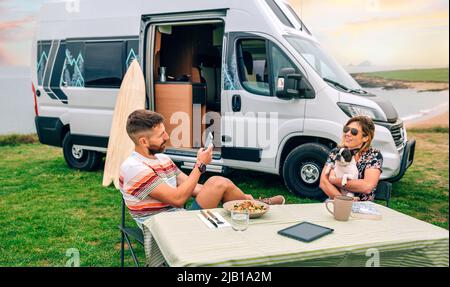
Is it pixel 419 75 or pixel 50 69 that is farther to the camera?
pixel 419 75

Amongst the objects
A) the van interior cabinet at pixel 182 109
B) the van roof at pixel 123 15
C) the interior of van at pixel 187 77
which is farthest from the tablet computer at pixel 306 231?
the van interior cabinet at pixel 182 109

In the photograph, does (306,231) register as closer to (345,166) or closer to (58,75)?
(345,166)

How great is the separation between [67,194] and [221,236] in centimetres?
417

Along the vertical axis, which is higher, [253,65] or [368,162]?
[253,65]

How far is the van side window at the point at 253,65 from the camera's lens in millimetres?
5266

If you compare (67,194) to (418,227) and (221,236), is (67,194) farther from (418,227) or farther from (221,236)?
(418,227)

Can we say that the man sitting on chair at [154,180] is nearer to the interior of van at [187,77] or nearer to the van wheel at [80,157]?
the interior of van at [187,77]

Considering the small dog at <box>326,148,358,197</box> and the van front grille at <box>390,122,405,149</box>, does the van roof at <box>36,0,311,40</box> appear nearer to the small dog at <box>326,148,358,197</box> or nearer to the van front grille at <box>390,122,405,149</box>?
the van front grille at <box>390,122,405,149</box>

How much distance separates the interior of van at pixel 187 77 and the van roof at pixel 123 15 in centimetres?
42

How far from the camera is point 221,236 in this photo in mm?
1938

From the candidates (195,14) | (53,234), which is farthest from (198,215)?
(195,14)

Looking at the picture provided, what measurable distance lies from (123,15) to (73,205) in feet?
8.91

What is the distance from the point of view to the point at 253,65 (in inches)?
212

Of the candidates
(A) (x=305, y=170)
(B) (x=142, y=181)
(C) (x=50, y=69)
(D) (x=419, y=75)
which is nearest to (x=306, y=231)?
(B) (x=142, y=181)
